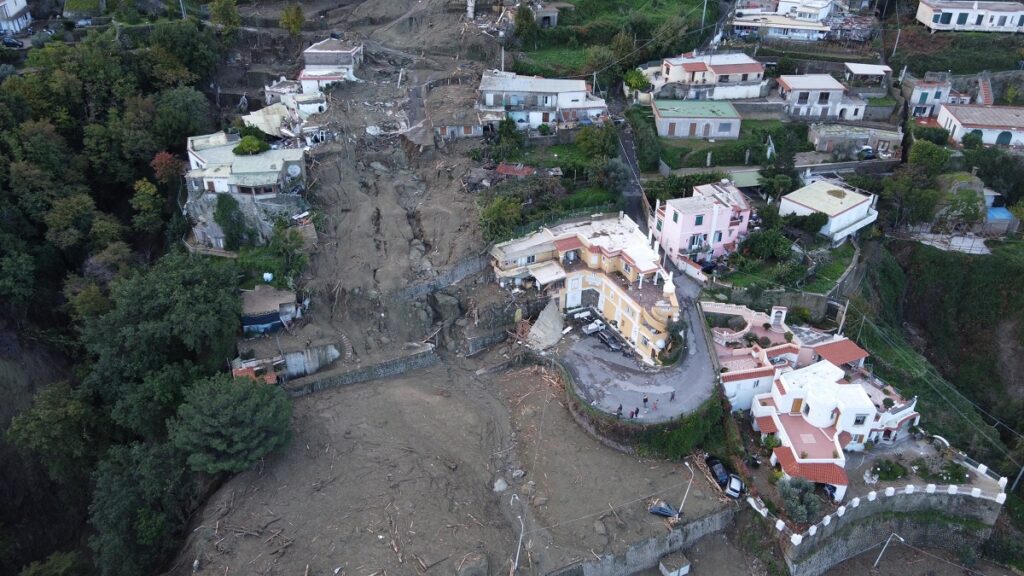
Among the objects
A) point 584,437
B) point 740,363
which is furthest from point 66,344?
point 740,363

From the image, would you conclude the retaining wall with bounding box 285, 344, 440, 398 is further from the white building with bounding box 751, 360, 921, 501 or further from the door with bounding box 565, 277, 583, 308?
the white building with bounding box 751, 360, 921, 501

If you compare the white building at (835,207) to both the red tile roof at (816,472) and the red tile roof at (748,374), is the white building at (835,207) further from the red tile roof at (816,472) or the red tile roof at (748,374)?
the red tile roof at (816,472)

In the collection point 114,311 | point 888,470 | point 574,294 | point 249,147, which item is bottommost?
point 888,470

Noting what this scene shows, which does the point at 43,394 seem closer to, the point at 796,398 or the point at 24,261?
the point at 24,261

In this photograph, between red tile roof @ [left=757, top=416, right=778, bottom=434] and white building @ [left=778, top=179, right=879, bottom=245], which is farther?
white building @ [left=778, top=179, right=879, bottom=245]

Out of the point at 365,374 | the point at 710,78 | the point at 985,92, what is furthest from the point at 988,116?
the point at 365,374

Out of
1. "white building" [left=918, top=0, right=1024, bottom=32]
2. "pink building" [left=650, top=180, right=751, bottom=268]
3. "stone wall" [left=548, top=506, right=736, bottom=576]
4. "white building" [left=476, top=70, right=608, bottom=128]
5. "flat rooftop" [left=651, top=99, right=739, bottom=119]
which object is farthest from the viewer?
"white building" [left=918, top=0, right=1024, bottom=32]

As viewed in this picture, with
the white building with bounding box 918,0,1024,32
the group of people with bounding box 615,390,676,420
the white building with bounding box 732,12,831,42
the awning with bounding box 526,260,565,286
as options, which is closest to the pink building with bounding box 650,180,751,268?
the awning with bounding box 526,260,565,286

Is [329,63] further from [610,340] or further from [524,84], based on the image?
[610,340]
